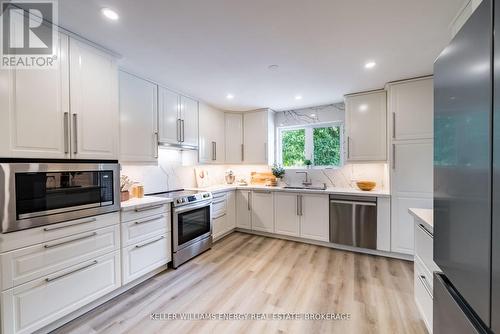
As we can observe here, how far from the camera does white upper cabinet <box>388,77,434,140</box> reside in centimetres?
263

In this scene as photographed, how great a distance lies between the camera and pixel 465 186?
2.48 feet

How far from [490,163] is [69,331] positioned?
8.79 ft

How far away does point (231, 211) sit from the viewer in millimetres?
3852

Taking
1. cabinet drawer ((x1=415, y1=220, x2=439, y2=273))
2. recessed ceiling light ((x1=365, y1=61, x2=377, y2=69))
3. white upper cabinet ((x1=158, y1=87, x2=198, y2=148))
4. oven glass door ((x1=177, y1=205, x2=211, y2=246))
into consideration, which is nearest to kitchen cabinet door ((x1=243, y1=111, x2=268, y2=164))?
white upper cabinet ((x1=158, y1=87, x2=198, y2=148))

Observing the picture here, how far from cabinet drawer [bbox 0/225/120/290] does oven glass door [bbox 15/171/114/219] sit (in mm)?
242

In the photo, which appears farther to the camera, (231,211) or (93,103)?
(231,211)

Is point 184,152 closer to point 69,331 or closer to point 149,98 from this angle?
point 149,98

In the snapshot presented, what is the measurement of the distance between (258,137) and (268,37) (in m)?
2.37

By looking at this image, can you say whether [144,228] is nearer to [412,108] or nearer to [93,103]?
[93,103]

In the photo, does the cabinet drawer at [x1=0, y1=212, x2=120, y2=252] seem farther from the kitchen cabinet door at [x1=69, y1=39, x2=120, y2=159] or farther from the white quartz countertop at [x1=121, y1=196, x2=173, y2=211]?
the kitchen cabinet door at [x1=69, y1=39, x2=120, y2=159]

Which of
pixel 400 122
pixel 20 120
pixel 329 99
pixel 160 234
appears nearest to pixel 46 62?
pixel 20 120

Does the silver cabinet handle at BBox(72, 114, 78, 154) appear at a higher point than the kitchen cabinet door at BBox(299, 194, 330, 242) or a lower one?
higher

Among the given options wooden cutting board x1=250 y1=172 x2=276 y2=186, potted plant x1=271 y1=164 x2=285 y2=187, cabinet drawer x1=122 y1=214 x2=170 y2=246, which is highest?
potted plant x1=271 y1=164 x2=285 y2=187

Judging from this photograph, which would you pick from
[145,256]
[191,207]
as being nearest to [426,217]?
[191,207]
